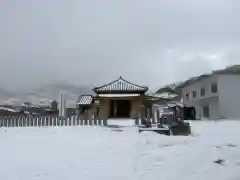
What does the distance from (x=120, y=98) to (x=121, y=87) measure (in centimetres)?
145

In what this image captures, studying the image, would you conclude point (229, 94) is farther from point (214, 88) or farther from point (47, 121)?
point (47, 121)

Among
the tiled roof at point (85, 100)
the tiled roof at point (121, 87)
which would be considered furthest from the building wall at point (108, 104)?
the tiled roof at point (85, 100)

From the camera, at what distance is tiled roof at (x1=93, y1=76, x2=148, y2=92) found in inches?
1379

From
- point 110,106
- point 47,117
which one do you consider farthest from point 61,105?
point 110,106

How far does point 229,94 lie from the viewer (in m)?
43.6

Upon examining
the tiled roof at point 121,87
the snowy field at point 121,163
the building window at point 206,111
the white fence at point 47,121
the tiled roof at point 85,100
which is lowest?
the snowy field at point 121,163

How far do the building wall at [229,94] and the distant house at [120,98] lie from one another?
13261 millimetres

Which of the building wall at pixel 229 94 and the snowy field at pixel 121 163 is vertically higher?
the building wall at pixel 229 94

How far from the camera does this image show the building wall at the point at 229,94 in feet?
142

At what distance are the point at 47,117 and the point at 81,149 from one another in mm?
14130

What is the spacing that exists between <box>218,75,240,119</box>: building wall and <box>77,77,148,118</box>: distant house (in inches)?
522

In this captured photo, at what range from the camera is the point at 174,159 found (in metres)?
7.56

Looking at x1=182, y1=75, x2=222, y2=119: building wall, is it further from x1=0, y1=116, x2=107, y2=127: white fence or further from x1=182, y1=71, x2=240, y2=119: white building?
x1=0, y1=116, x2=107, y2=127: white fence

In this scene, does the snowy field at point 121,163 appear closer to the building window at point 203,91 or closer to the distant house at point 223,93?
the distant house at point 223,93
